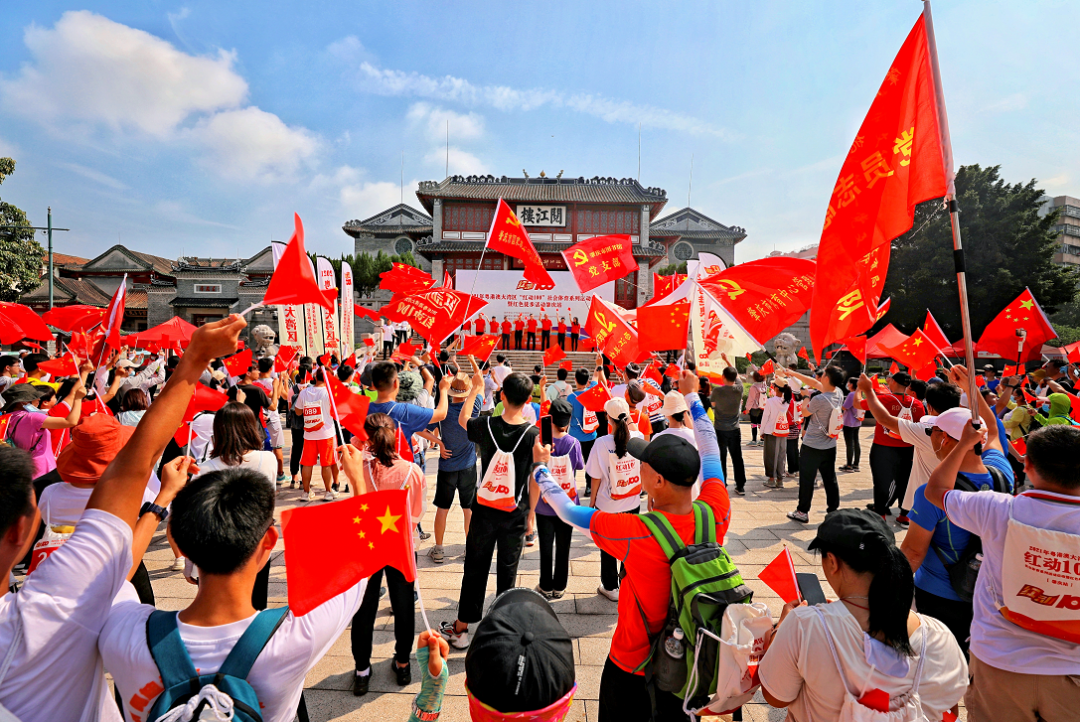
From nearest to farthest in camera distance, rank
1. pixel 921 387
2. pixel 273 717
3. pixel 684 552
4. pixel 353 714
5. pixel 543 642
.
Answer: pixel 273 717 → pixel 543 642 → pixel 684 552 → pixel 353 714 → pixel 921 387

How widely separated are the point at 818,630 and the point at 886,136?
7.88 ft

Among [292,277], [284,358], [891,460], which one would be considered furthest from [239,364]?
[891,460]

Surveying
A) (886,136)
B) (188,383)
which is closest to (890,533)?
(188,383)

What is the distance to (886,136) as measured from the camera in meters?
2.61

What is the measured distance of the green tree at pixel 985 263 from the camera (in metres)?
21.0

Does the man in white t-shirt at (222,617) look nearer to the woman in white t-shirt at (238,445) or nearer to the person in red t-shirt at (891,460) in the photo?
the woman in white t-shirt at (238,445)

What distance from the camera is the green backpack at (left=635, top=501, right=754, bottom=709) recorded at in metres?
1.60

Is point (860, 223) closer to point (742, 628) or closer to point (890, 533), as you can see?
point (890, 533)

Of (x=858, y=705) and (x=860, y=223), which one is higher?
(x=860, y=223)

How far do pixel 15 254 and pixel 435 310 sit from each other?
873 inches

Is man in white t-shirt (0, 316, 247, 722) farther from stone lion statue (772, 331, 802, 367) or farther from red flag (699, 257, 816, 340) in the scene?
stone lion statue (772, 331, 802, 367)

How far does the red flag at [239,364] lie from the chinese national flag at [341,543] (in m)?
6.94

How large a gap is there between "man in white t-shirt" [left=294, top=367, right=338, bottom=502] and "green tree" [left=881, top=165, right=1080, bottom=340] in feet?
77.9

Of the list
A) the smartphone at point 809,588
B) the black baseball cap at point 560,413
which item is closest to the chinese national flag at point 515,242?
the black baseball cap at point 560,413
